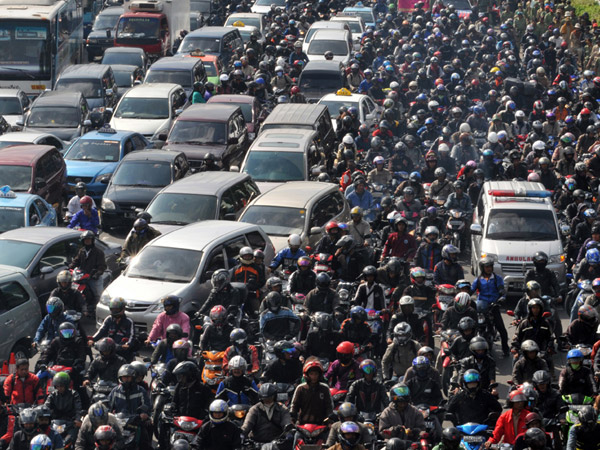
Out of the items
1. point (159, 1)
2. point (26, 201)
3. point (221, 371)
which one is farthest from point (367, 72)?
point (221, 371)

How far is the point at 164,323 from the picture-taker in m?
15.8

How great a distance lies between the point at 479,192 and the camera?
2395 centimetres

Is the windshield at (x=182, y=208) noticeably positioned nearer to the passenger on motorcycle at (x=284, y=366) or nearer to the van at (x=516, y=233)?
the van at (x=516, y=233)

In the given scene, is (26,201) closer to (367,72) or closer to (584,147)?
(584,147)

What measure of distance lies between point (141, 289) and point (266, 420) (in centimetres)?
504

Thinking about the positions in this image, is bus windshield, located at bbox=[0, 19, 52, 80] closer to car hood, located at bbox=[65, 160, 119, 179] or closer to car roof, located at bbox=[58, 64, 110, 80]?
car roof, located at bbox=[58, 64, 110, 80]

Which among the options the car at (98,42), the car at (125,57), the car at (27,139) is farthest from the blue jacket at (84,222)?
the car at (98,42)

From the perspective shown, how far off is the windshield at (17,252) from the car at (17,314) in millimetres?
1025

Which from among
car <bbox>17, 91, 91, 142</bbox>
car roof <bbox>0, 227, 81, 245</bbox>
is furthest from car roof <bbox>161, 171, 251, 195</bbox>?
car <bbox>17, 91, 91, 142</bbox>

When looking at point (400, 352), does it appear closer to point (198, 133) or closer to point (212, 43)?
point (198, 133)

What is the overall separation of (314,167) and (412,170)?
2.26 m

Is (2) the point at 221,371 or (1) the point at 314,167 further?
(1) the point at 314,167

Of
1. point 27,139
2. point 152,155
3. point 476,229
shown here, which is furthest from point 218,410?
point 27,139

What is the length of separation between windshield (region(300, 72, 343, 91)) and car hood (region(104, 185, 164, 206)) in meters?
11.5
